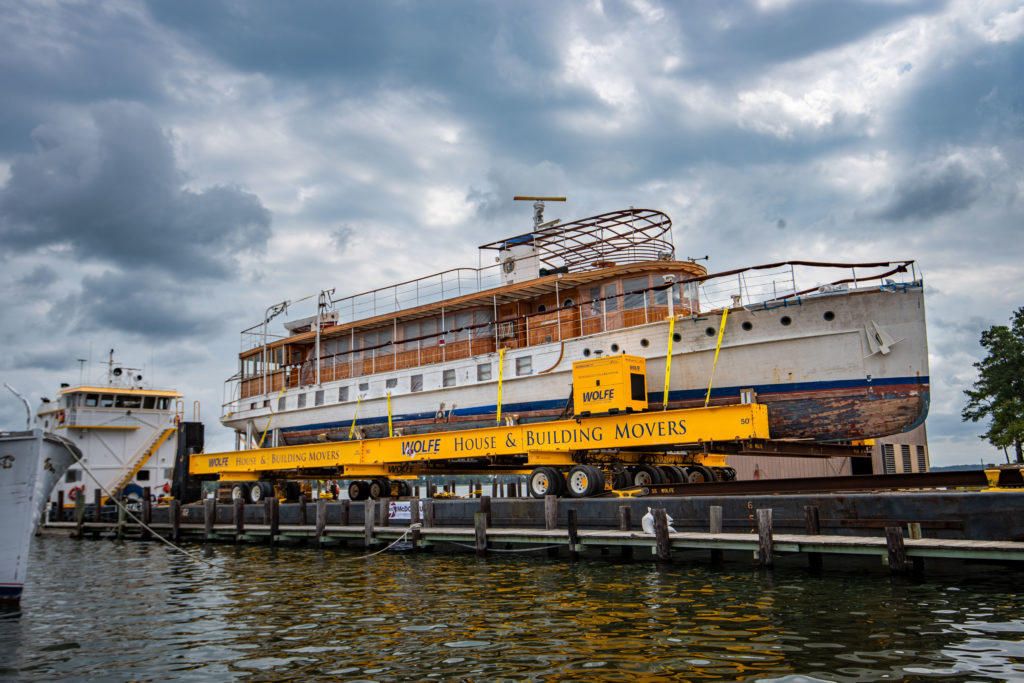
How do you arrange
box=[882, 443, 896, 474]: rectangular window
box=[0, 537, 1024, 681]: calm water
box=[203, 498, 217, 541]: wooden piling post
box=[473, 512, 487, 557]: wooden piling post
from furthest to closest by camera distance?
box=[882, 443, 896, 474]: rectangular window < box=[203, 498, 217, 541]: wooden piling post < box=[473, 512, 487, 557]: wooden piling post < box=[0, 537, 1024, 681]: calm water

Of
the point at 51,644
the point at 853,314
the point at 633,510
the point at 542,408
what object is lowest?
the point at 51,644

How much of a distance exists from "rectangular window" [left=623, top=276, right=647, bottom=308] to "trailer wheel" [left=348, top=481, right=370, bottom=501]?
10662 millimetres

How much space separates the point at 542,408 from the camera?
81.5 feet

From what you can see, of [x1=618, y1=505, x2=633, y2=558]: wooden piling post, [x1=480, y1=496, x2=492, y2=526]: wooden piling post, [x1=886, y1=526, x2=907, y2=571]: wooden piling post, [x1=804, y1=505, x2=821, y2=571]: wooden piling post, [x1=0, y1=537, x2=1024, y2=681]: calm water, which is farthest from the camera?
[x1=480, y1=496, x2=492, y2=526]: wooden piling post

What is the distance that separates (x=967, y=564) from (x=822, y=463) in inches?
564

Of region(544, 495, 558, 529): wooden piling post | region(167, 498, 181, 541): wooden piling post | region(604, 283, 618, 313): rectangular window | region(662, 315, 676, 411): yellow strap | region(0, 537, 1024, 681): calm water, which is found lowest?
region(0, 537, 1024, 681): calm water

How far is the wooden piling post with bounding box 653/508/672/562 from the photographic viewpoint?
15.3 m

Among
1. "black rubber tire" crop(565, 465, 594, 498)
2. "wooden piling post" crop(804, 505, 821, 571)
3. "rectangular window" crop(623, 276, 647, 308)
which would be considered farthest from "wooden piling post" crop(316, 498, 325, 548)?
"wooden piling post" crop(804, 505, 821, 571)

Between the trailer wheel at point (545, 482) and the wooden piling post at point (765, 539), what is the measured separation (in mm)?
6596

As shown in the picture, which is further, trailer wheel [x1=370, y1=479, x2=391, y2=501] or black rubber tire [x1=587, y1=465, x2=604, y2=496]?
trailer wheel [x1=370, y1=479, x2=391, y2=501]

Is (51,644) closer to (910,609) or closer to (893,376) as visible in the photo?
(910,609)

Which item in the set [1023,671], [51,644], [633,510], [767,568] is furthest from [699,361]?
[51,644]

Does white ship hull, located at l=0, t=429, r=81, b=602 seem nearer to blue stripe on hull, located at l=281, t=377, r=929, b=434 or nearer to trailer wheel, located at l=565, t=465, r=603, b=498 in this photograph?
trailer wheel, located at l=565, t=465, r=603, b=498

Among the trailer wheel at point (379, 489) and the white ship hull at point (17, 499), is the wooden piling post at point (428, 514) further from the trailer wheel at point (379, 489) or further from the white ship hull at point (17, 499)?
the white ship hull at point (17, 499)
